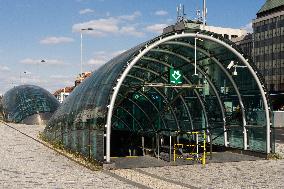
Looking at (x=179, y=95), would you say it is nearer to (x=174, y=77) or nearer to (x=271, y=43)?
(x=174, y=77)

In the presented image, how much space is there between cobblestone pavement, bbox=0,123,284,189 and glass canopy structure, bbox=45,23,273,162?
173cm

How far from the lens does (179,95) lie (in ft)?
77.0

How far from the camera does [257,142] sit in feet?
67.9

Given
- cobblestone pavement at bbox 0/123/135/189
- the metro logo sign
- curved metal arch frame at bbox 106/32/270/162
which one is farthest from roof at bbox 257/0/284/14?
cobblestone pavement at bbox 0/123/135/189

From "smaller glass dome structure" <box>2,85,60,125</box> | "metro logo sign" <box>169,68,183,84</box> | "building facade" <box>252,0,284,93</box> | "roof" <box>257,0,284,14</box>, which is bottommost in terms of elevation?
"smaller glass dome structure" <box>2,85,60,125</box>

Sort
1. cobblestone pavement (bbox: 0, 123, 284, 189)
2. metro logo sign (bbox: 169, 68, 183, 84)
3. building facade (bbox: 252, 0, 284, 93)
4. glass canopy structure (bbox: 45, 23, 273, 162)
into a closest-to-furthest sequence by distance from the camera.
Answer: cobblestone pavement (bbox: 0, 123, 284, 189), glass canopy structure (bbox: 45, 23, 273, 162), metro logo sign (bbox: 169, 68, 183, 84), building facade (bbox: 252, 0, 284, 93)

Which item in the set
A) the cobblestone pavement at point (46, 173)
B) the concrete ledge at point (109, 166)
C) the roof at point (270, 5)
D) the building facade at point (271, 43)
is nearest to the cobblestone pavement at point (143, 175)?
the cobblestone pavement at point (46, 173)

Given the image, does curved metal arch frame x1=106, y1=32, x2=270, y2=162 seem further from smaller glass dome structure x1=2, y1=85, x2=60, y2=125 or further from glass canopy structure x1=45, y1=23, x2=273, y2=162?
smaller glass dome structure x1=2, y1=85, x2=60, y2=125

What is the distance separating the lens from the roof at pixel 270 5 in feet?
282

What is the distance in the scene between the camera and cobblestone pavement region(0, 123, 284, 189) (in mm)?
13109

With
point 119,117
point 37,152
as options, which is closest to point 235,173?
point 37,152

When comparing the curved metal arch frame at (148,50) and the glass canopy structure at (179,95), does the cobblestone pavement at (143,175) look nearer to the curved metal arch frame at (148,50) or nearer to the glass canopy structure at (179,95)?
the curved metal arch frame at (148,50)

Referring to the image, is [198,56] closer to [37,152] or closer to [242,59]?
[242,59]

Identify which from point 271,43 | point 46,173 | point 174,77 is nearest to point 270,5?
point 271,43
